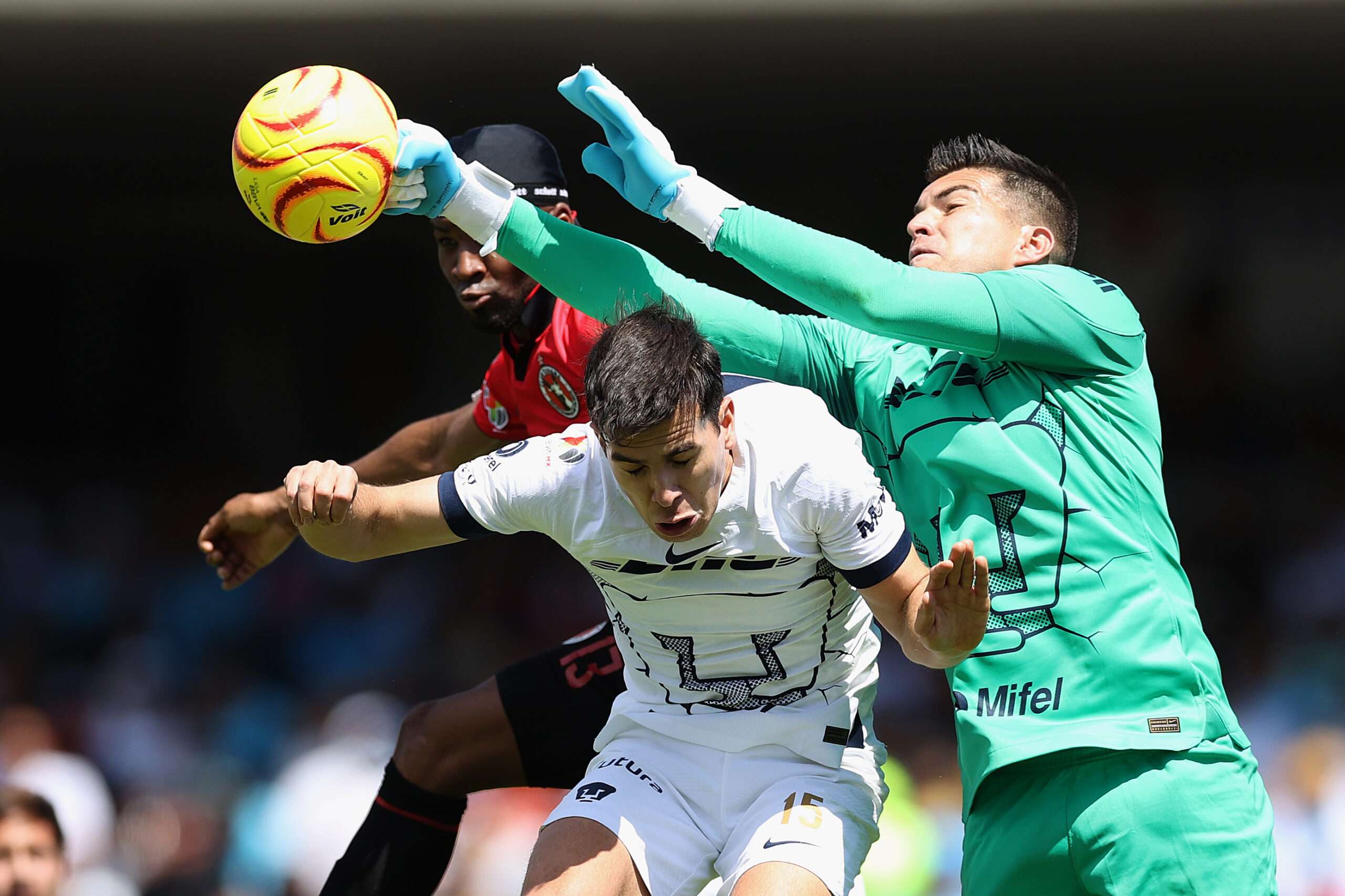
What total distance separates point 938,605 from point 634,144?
4.09 ft

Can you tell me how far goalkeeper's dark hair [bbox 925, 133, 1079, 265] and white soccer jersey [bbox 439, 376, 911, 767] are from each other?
0.84 meters

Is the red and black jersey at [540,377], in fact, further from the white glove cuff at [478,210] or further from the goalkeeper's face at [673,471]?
the goalkeeper's face at [673,471]

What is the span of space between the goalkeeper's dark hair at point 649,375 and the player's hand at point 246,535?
126 centimetres

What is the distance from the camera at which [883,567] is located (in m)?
2.76

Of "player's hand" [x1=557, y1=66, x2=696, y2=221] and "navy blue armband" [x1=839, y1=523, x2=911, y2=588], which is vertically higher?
"player's hand" [x1=557, y1=66, x2=696, y2=221]

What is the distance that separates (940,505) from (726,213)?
0.78 metres

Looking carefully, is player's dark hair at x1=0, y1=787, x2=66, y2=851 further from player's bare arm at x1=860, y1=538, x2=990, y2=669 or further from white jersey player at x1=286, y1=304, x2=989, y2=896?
player's bare arm at x1=860, y1=538, x2=990, y2=669

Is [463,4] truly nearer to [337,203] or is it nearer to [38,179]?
[337,203]

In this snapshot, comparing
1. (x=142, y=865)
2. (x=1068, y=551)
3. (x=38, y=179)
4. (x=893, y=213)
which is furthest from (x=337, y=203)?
(x=38, y=179)

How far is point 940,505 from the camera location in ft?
9.82

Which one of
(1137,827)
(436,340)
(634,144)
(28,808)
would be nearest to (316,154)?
(634,144)

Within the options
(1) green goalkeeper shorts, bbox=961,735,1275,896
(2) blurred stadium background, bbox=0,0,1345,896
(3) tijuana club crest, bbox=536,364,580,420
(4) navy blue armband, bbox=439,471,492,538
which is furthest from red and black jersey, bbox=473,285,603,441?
(2) blurred stadium background, bbox=0,0,1345,896

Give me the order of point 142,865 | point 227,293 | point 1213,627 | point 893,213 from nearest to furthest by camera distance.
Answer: point 142,865, point 1213,627, point 893,213, point 227,293

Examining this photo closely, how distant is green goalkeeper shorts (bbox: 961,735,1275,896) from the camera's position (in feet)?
8.90
